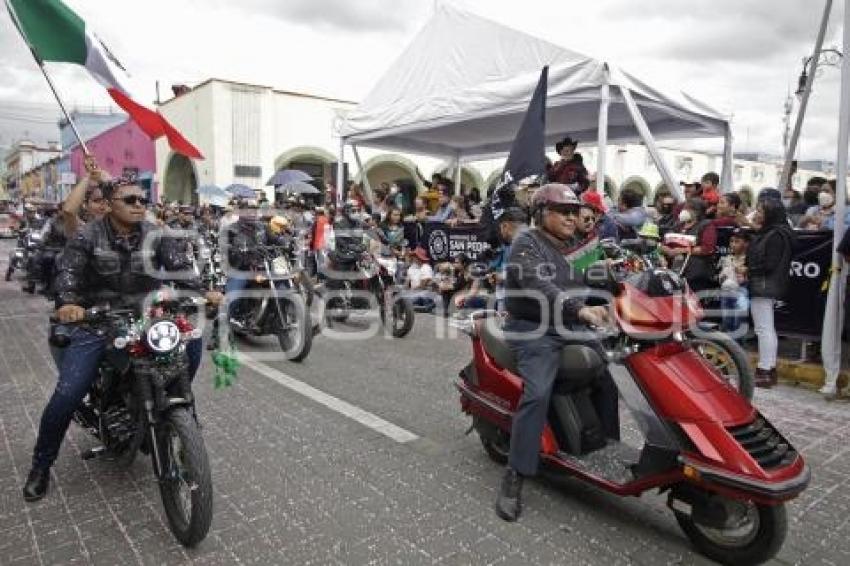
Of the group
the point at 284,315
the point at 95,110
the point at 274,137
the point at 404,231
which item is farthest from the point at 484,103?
the point at 95,110

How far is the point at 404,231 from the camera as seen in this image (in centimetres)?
1243

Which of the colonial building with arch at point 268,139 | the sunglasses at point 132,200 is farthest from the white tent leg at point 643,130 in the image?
the colonial building with arch at point 268,139

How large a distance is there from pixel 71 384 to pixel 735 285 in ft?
20.4

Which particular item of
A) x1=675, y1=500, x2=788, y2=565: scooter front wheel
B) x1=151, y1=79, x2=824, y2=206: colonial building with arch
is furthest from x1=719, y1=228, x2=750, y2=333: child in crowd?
x1=151, y1=79, x2=824, y2=206: colonial building with arch

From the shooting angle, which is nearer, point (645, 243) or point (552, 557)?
point (552, 557)

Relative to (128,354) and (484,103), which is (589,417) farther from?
(484,103)

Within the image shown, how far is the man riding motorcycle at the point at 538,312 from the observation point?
342 centimetres

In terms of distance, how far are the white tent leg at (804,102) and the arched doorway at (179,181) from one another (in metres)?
27.0

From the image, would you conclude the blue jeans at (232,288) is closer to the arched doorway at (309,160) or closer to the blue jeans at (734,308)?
the blue jeans at (734,308)

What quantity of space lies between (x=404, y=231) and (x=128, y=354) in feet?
29.9

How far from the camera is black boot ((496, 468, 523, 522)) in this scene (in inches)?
136

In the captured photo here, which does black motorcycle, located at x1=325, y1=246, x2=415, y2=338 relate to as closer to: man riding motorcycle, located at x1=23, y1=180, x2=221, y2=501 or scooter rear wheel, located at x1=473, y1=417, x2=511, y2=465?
scooter rear wheel, located at x1=473, y1=417, x2=511, y2=465

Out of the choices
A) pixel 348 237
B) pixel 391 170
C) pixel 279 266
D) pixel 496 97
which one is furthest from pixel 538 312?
pixel 391 170

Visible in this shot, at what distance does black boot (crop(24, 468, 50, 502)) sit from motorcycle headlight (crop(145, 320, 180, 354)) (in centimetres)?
123
